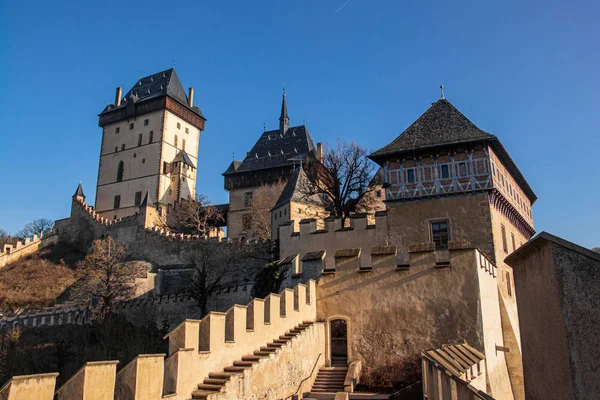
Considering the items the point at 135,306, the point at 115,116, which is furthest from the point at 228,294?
the point at 115,116

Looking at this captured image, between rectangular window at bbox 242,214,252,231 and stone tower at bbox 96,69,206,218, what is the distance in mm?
10081

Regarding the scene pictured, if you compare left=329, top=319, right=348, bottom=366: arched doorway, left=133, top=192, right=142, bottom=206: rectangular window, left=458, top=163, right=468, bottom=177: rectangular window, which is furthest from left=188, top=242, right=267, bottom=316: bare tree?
left=133, top=192, right=142, bottom=206: rectangular window

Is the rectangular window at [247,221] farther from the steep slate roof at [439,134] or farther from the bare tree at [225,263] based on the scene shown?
the steep slate roof at [439,134]

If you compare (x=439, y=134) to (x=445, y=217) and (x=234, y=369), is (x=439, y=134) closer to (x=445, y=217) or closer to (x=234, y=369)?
(x=445, y=217)

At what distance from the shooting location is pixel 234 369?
9.95m

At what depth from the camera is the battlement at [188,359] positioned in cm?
658

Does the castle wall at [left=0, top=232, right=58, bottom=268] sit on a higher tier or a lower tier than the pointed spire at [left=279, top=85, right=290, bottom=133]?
lower

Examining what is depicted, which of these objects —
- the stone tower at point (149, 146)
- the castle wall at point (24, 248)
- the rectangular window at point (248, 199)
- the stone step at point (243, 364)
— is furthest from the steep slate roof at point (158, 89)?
the stone step at point (243, 364)

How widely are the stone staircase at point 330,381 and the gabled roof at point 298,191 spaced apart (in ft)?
74.5

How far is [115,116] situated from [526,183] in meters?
53.4

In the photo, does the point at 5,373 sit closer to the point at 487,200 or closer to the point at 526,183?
the point at 487,200

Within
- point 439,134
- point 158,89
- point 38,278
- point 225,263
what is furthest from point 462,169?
point 158,89

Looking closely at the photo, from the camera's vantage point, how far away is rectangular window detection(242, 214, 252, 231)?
50.9 m

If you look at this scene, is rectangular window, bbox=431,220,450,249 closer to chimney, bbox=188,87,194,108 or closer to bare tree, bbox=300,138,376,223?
bare tree, bbox=300,138,376,223
